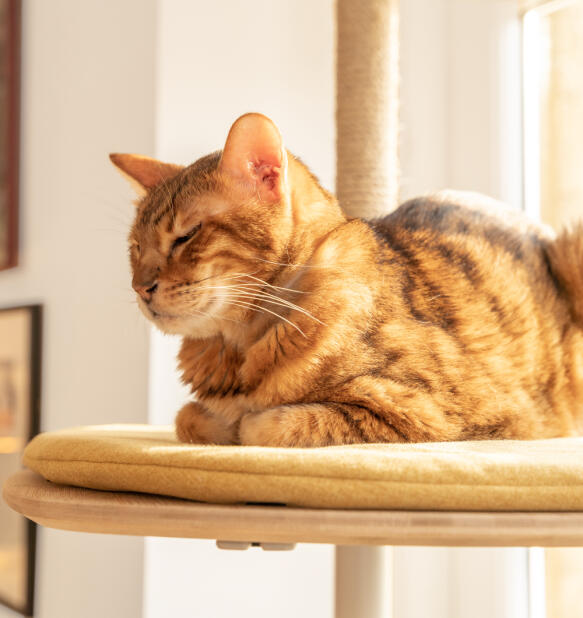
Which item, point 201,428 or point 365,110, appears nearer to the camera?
point 201,428

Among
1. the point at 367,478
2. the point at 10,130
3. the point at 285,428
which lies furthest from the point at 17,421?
the point at 367,478

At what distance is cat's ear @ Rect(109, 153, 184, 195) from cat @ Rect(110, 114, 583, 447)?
19 millimetres

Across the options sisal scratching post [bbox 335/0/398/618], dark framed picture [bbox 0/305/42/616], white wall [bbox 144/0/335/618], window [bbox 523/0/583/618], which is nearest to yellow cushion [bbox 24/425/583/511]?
sisal scratching post [bbox 335/0/398/618]

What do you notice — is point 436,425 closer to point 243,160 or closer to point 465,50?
point 243,160

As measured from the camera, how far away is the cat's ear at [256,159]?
75 centimetres

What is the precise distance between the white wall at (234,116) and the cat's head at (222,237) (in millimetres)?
701

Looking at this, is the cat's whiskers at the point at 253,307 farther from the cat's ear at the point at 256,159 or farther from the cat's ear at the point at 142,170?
the cat's ear at the point at 142,170

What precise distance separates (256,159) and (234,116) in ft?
2.78

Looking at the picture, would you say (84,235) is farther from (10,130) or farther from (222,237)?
(222,237)

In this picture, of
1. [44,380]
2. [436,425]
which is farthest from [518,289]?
[44,380]

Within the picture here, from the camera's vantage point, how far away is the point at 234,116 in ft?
5.21

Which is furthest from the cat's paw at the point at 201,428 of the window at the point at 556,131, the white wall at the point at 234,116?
the window at the point at 556,131

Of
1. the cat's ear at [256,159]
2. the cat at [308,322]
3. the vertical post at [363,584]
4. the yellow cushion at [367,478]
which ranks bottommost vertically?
the vertical post at [363,584]

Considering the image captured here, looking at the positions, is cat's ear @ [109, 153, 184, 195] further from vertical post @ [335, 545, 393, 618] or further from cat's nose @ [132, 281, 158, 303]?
vertical post @ [335, 545, 393, 618]
